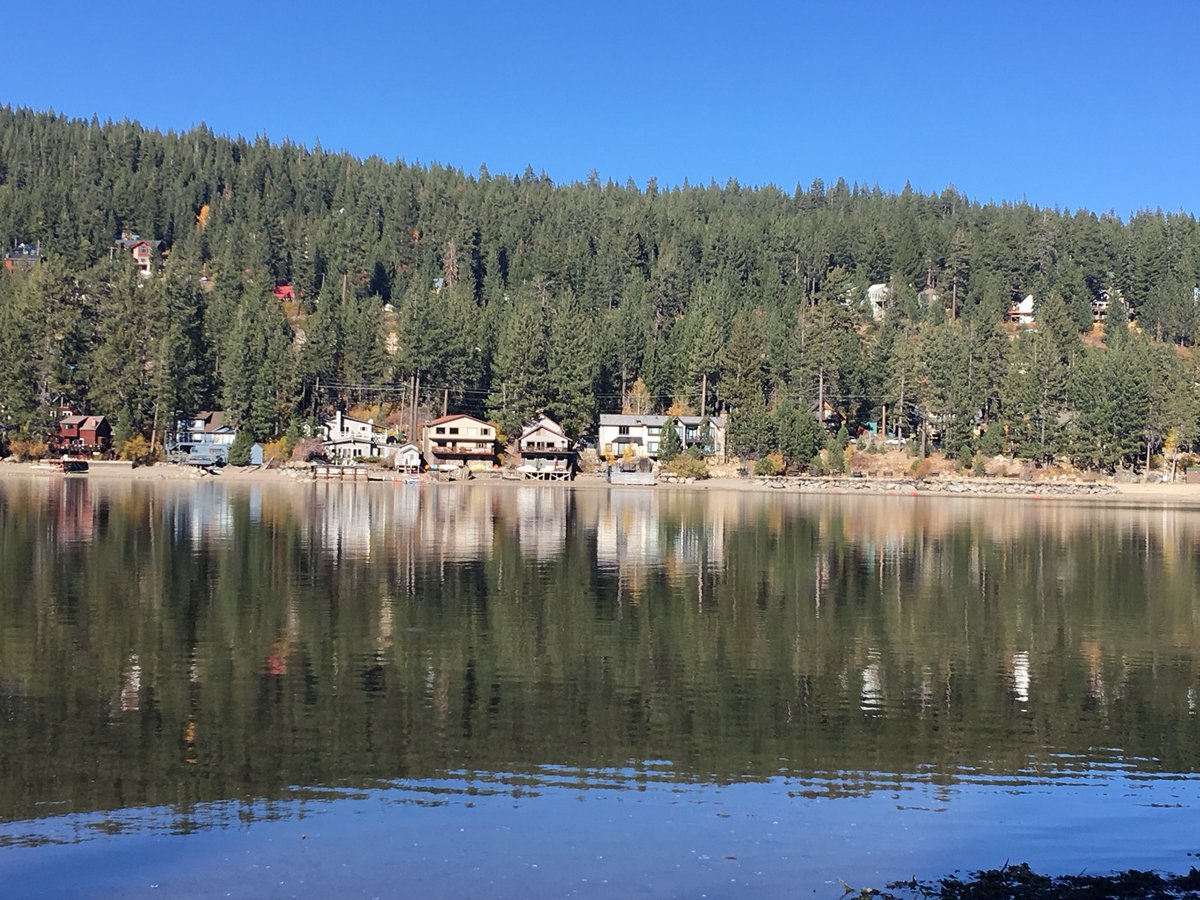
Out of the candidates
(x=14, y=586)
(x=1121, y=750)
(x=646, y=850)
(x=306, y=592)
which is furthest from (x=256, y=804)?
(x=14, y=586)

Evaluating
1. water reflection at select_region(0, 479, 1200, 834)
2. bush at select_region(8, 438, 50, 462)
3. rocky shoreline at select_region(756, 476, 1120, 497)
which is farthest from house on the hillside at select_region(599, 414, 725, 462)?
water reflection at select_region(0, 479, 1200, 834)

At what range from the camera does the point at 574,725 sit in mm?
17688

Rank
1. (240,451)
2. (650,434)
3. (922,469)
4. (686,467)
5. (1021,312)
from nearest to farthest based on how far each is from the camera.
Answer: (240,451) < (686,467) < (922,469) < (650,434) < (1021,312)

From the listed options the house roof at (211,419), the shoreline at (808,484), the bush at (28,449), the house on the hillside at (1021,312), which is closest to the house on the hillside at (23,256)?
the bush at (28,449)

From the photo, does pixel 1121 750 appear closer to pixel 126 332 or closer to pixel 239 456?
pixel 239 456

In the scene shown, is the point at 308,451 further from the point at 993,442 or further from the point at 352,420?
the point at 993,442

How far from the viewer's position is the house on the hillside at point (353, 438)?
111m

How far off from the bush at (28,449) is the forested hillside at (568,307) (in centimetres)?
208

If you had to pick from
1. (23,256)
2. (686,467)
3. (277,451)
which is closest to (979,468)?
(686,467)

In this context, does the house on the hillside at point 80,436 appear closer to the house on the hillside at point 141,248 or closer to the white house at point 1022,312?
the house on the hillside at point 141,248

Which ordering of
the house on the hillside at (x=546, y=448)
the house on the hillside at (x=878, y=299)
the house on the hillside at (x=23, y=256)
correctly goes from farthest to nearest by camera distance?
the house on the hillside at (x=23, y=256) → the house on the hillside at (x=878, y=299) → the house on the hillside at (x=546, y=448)

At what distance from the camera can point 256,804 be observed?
13625 mm

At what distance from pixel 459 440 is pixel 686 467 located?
21472 mm

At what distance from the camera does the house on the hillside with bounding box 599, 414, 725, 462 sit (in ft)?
373
